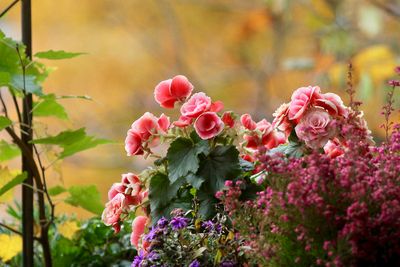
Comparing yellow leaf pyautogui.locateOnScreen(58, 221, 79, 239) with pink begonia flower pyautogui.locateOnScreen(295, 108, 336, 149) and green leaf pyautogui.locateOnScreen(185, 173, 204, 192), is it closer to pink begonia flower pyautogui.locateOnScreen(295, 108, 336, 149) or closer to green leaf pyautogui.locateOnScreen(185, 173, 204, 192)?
green leaf pyautogui.locateOnScreen(185, 173, 204, 192)

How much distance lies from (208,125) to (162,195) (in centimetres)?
15

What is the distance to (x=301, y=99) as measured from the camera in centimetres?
126

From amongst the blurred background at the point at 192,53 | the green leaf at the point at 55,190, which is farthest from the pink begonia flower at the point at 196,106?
the blurred background at the point at 192,53

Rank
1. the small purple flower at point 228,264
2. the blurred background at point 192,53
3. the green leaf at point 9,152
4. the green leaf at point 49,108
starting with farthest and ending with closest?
the blurred background at point 192,53
the green leaf at point 9,152
the green leaf at point 49,108
the small purple flower at point 228,264

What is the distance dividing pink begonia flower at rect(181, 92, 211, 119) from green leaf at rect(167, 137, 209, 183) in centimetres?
5

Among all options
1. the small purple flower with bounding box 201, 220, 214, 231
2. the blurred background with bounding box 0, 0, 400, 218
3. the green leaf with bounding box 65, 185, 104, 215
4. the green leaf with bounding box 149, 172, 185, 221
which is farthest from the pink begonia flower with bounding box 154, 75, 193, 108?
the blurred background with bounding box 0, 0, 400, 218

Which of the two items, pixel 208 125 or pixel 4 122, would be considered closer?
pixel 208 125

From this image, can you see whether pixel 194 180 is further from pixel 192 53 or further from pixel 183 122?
pixel 192 53

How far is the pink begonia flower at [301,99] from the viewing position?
125 centimetres

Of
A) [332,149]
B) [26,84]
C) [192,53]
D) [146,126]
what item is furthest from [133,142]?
[192,53]

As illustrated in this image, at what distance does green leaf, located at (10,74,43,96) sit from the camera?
1.38 metres

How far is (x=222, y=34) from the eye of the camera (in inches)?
187

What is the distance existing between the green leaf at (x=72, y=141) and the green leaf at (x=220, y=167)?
0.27 meters

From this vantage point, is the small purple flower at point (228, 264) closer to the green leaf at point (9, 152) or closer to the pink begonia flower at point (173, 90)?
the pink begonia flower at point (173, 90)
